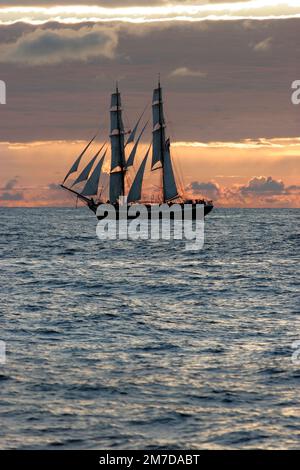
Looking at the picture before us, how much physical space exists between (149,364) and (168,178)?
119851 mm

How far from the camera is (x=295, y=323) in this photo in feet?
98.0

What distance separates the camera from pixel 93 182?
137750 millimetres

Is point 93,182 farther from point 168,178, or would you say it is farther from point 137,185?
point 168,178

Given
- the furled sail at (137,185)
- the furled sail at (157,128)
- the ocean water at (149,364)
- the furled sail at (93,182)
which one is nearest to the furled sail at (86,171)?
the furled sail at (93,182)

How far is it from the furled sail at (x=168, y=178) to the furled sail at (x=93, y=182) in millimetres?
12423

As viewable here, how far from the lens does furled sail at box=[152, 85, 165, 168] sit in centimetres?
14571

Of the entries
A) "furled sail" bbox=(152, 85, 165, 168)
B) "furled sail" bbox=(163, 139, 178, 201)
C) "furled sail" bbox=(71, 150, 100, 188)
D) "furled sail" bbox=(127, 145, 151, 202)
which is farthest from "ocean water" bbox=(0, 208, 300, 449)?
"furled sail" bbox=(152, 85, 165, 168)

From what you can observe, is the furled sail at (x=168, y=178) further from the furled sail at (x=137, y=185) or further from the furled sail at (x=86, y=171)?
the furled sail at (x=86, y=171)

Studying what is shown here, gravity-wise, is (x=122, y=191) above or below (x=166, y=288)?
above

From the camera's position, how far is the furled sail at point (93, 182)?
446 ft

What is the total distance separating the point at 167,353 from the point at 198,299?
13.6 metres

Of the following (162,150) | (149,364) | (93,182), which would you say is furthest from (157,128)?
(149,364)
